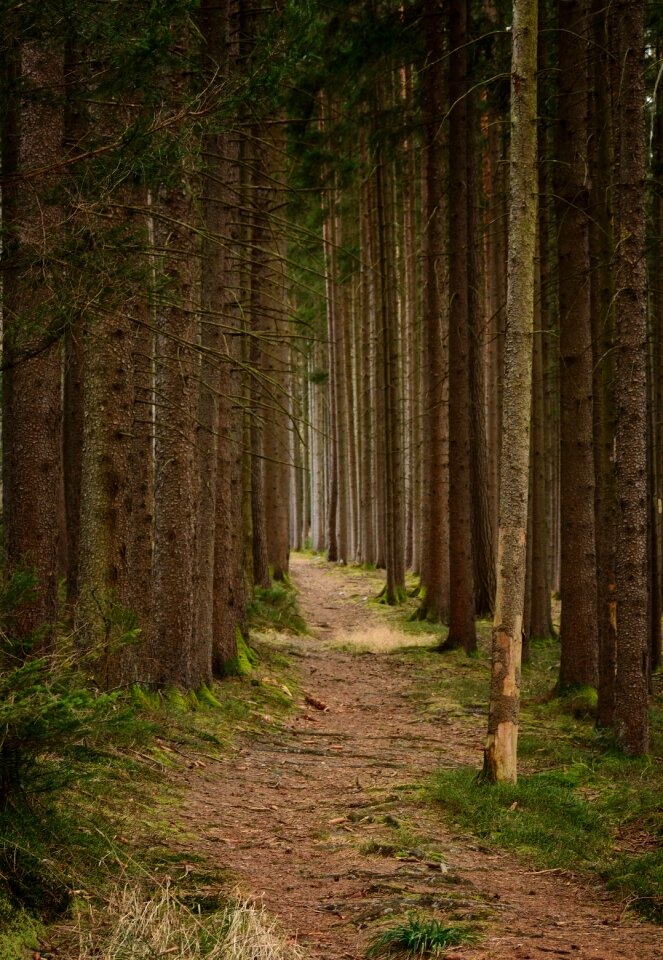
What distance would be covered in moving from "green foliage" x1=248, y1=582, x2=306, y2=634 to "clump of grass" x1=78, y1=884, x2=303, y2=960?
12347mm

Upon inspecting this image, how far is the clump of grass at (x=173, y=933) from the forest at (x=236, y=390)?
4cm

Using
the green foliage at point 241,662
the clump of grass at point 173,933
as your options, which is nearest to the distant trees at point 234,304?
the green foliage at point 241,662

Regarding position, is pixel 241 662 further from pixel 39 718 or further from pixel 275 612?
pixel 39 718

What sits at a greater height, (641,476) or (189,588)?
(641,476)

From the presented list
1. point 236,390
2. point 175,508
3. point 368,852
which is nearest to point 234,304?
point 175,508

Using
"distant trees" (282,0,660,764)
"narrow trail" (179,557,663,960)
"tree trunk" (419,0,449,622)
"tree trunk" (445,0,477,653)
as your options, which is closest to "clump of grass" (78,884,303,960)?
"narrow trail" (179,557,663,960)

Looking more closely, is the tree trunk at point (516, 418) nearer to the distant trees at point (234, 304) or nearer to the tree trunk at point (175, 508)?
the distant trees at point (234, 304)

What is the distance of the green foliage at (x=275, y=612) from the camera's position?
17369 mm

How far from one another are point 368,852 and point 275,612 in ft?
38.5

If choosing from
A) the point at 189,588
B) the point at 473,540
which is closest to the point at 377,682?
the point at 473,540

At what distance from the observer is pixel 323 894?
551cm

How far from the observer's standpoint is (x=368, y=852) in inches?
247

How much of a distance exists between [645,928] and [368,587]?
2152 centimetres

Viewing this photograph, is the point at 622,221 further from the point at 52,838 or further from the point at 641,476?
the point at 52,838
